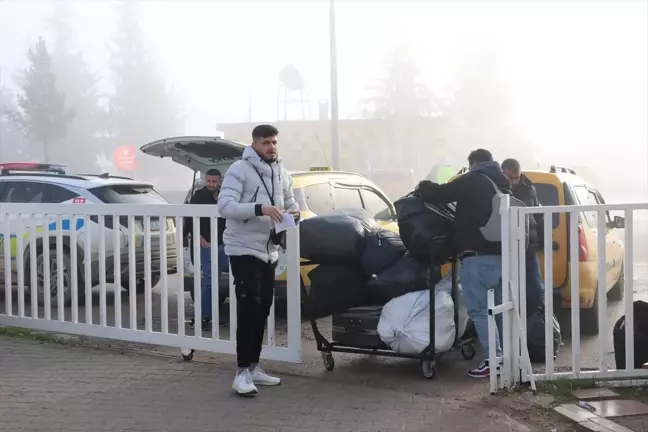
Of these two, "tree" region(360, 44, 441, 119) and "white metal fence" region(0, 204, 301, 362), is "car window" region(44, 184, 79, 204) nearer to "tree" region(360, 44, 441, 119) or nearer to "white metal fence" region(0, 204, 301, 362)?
"white metal fence" region(0, 204, 301, 362)

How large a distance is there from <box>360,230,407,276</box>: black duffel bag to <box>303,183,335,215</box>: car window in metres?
2.28

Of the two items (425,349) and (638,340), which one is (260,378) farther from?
(638,340)

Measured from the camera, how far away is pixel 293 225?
4848 mm

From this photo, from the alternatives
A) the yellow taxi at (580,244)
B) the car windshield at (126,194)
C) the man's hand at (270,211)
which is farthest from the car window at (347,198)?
the man's hand at (270,211)

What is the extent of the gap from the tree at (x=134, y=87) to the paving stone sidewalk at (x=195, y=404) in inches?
2854

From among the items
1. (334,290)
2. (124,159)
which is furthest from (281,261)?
(124,159)

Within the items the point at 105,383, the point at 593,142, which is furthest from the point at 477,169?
the point at 593,142

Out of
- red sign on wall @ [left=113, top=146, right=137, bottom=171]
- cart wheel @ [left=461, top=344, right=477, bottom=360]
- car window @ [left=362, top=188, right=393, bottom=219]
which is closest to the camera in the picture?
cart wheel @ [left=461, top=344, right=477, bottom=360]

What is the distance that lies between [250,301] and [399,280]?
1.24m

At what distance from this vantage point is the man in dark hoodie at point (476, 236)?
5.13m

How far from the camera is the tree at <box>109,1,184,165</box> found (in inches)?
2985

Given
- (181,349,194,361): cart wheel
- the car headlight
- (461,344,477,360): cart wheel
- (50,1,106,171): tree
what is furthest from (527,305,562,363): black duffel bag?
(50,1,106,171): tree

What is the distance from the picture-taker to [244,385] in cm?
484

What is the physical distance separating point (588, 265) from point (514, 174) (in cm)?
118
